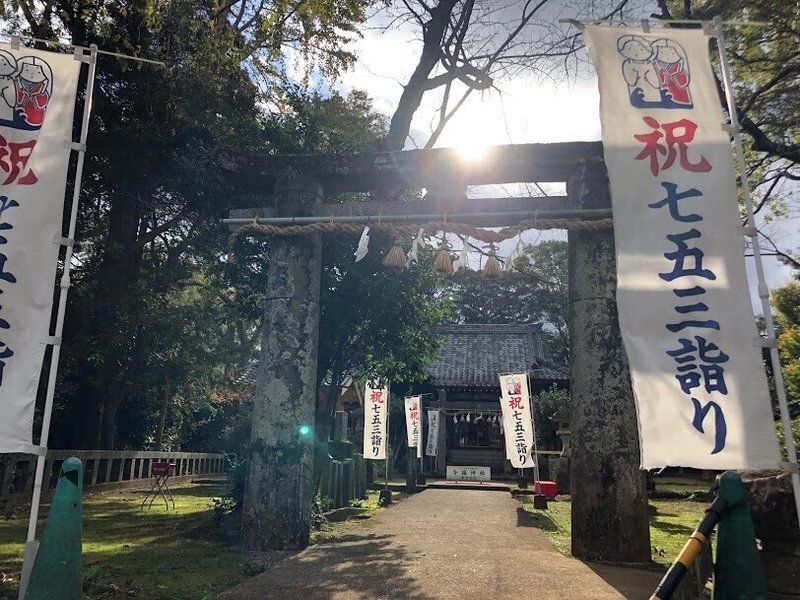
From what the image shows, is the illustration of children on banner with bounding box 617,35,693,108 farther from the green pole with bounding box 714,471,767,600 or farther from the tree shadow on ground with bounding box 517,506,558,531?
the tree shadow on ground with bounding box 517,506,558,531

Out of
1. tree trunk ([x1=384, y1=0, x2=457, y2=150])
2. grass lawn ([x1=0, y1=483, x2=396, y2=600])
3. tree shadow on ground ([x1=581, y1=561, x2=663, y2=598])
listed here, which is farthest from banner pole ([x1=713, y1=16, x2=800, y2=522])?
tree trunk ([x1=384, y1=0, x2=457, y2=150])

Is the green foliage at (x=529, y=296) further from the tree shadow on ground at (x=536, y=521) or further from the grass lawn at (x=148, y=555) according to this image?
the grass lawn at (x=148, y=555)

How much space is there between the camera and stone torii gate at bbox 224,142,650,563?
646 centimetres

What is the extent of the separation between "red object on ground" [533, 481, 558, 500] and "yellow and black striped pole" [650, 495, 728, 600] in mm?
11938

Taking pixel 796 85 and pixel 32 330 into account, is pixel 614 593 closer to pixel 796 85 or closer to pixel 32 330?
pixel 32 330

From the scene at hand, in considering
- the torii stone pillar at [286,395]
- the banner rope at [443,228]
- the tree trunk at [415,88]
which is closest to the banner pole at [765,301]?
the banner rope at [443,228]

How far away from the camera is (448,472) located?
74.8 ft

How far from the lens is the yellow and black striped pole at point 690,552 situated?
2.54 meters

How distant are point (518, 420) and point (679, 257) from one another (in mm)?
12948

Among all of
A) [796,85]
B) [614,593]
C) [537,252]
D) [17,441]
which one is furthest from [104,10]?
[537,252]

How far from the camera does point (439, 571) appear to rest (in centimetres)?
591

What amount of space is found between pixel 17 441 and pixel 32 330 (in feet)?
2.61

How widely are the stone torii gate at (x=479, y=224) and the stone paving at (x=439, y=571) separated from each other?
0.61m

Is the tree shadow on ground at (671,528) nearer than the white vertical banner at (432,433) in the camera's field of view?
Yes
